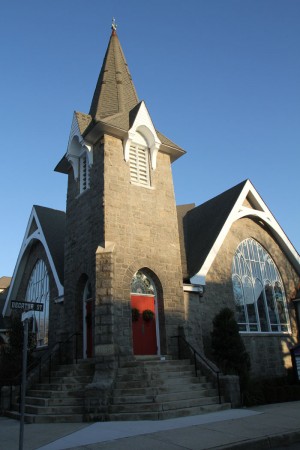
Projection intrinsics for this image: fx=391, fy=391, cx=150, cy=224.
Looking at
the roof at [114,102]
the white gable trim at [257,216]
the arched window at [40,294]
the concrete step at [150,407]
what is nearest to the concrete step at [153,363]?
the concrete step at [150,407]

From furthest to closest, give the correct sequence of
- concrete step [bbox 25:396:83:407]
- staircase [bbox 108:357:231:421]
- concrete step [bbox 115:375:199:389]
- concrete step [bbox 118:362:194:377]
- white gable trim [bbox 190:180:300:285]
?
white gable trim [bbox 190:180:300:285] < concrete step [bbox 118:362:194:377] < concrete step [bbox 115:375:199:389] < concrete step [bbox 25:396:83:407] < staircase [bbox 108:357:231:421]

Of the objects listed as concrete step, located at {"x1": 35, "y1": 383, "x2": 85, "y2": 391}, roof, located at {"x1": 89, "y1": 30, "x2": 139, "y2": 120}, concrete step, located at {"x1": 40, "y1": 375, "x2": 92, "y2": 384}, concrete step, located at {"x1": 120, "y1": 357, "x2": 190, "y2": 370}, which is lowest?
concrete step, located at {"x1": 35, "y1": 383, "x2": 85, "y2": 391}

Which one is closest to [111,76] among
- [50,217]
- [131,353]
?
[50,217]

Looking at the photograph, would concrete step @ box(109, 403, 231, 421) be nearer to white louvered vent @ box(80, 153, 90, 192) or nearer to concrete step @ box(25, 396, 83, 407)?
concrete step @ box(25, 396, 83, 407)

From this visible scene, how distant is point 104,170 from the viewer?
13.8m

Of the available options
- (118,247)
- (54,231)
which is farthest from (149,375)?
(54,231)

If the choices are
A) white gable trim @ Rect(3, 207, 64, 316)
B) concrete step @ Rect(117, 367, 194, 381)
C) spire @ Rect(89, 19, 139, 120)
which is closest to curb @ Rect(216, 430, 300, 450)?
concrete step @ Rect(117, 367, 194, 381)

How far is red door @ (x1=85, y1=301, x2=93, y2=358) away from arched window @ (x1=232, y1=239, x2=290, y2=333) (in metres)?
6.10

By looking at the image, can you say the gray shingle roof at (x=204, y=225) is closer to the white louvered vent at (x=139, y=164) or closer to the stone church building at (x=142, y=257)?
the stone church building at (x=142, y=257)

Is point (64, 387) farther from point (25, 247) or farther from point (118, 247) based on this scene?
point (25, 247)

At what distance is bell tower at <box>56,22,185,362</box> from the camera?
40.1 ft

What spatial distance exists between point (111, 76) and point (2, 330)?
15.1 m

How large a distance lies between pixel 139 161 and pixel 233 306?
6886mm

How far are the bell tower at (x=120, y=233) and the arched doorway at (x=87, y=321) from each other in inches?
1.3
